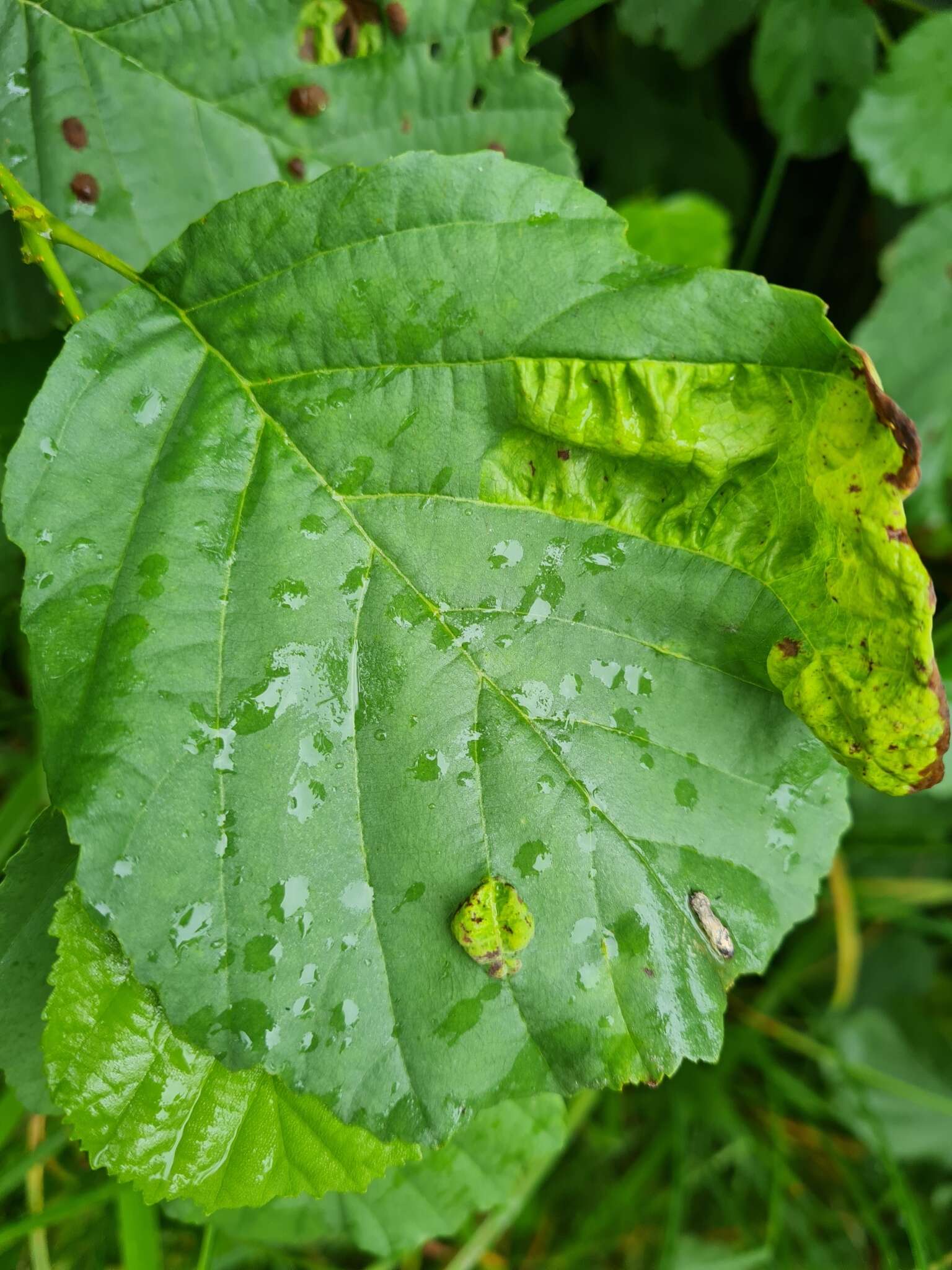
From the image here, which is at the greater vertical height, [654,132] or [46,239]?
[46,239]

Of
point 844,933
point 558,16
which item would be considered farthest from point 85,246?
point 844,933

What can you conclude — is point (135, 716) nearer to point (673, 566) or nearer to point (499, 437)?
point (499, 437)

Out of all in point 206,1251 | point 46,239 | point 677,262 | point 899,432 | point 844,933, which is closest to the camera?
point 899,432

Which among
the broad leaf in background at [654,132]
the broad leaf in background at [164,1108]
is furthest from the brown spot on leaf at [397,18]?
the broad leaf in background at [164,1108]

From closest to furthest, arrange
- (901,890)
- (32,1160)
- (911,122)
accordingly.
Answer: (32,1160) < (911,122) < (901,890)

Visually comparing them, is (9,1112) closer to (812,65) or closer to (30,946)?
(30,946)

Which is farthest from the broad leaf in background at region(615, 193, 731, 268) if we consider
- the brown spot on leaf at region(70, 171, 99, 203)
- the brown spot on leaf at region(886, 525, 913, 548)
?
the brown spot on leaf at region(886, 525, 913, 548)

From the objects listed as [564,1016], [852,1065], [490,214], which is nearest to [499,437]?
[490,214]
